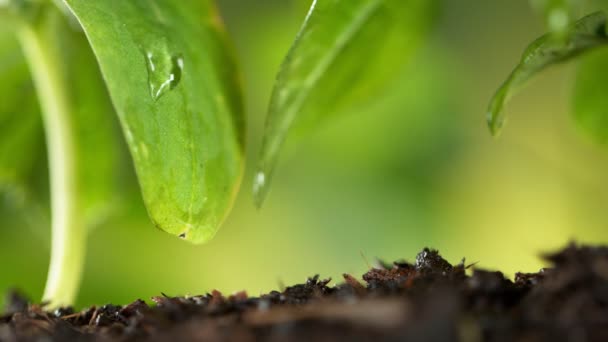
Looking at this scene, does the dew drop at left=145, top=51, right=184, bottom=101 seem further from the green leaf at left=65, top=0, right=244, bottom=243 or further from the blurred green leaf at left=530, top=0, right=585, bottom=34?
the blurred green leaf at left=530, top=0, right=585, bottom=34

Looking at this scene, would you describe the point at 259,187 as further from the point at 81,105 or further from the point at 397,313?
the point at 81,105

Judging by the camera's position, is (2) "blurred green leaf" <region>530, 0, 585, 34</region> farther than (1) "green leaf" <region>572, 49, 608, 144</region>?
No

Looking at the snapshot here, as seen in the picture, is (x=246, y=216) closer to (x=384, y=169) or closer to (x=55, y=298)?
(x=384, y=169)

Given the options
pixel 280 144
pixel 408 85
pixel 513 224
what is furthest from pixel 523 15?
pixel 280 144

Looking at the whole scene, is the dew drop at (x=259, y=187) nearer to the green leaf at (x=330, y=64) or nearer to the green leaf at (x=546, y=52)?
the green leaf at (x=330, y=64)

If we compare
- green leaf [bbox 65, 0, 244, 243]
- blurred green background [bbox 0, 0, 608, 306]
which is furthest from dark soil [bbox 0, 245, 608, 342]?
blurred green background [bbox 0, 0, 608, 306]

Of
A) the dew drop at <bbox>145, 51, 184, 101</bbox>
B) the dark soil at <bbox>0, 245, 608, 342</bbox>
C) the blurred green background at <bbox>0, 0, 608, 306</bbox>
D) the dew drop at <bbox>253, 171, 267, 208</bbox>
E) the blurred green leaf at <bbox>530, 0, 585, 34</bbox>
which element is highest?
the blurred green background at <bbox>0, 0, 608, 306</bbox>
